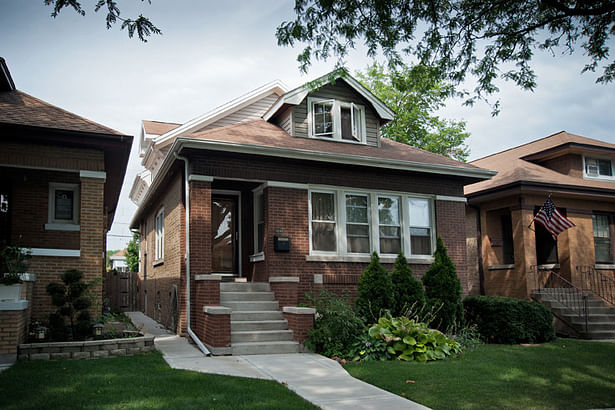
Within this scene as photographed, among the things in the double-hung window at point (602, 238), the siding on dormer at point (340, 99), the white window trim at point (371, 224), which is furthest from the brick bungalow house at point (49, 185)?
the double-hung window at point (602, 238)

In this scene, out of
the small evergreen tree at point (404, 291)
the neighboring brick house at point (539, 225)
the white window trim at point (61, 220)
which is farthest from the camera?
the neighboring brick house at point (539, 225)

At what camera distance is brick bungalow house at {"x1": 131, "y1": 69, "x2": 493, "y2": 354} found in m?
11.4

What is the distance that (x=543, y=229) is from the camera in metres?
18.2

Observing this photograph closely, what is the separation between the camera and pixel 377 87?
31859 millimetres

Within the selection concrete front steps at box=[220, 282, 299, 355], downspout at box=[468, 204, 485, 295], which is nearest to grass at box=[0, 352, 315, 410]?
concrete front steps at box=[220, 282, 299, 355]

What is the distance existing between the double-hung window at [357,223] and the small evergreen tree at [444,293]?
1.90m

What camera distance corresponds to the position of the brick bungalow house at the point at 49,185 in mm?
10516

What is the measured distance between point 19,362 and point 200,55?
6.14 metres

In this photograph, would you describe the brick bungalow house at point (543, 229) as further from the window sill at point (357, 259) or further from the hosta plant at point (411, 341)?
the hosta plant at point (411, 341)

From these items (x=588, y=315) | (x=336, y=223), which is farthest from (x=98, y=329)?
(x=588, y=315)

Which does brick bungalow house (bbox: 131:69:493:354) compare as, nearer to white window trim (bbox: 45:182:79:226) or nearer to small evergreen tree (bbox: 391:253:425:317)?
small evergreen tree (bbox: 391:253:425:317)

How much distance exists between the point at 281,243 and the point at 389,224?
129 inches

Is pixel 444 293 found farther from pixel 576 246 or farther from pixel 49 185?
pixel 49 185

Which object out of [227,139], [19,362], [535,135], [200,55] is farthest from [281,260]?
[535,135]
